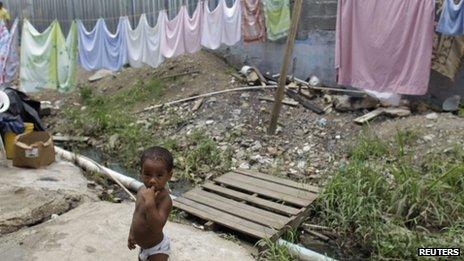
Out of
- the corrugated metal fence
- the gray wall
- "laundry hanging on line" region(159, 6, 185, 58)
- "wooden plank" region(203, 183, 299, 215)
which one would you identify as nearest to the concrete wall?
the gray wall

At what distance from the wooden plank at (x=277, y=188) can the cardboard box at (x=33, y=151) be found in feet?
7.27

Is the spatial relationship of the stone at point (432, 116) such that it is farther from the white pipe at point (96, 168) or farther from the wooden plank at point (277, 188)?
the white pipe at point (96, 168)

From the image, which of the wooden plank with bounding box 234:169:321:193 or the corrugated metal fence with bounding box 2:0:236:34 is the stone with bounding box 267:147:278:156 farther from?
the corrugated metal fence with bounding box 2:0:236:34

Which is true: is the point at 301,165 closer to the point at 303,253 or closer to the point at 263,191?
the point at 263,191

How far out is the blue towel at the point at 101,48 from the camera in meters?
6.83

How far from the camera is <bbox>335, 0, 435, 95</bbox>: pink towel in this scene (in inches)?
199

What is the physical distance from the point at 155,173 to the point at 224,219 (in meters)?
1.77

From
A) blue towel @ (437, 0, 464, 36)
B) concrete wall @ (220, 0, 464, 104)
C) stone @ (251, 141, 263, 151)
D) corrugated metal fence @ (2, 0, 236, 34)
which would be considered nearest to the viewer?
blue towel @ (437, 0, 464, 36)

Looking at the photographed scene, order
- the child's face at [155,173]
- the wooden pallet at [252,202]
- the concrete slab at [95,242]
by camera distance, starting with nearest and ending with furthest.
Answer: the child's face at [155,173]
the concrete slab at [95,242]
the wooden pallet at [252,202]

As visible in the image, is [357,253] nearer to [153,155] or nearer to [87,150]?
[153,155]

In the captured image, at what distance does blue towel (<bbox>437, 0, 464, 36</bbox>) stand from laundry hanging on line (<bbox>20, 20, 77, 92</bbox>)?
548cm

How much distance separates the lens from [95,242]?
325 centimetres

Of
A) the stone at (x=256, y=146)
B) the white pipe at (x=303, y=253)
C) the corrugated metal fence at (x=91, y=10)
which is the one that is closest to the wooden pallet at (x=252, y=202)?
the white pipe at (x=303, y=253)

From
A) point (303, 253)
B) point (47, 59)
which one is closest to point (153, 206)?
point (303, 253)
